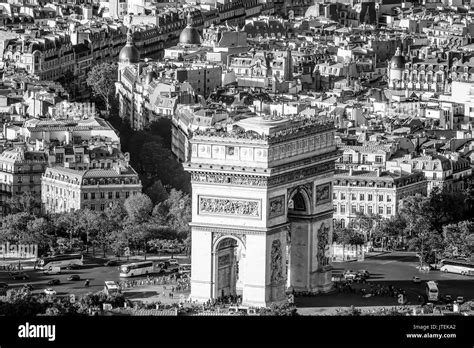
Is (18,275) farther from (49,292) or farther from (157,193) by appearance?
(157,193)

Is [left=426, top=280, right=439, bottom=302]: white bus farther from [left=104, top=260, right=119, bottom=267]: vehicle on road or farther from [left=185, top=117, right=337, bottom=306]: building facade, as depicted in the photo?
[left=104, top=260, right=119, bottom=267]: vehicle on road

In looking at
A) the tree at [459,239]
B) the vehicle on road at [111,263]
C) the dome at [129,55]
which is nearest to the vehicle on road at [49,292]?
the vehicle on road at [111,263]

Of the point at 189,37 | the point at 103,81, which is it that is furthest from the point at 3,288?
the point at 189,37

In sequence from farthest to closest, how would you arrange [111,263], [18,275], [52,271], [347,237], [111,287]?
[347,237] < [111,263] < [52,271] < [18,275] < [111,287]

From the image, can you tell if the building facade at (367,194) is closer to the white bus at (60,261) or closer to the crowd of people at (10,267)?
the white bus at (60,261)

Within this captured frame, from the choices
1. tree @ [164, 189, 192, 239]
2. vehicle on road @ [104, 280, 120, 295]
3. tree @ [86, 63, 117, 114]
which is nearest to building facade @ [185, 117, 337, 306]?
vehicle on road @ [104, 280, 120, 295]

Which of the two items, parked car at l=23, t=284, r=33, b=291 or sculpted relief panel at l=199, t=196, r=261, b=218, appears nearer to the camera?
sculpted relief panel at l=199, t=196, r=261, b=218
